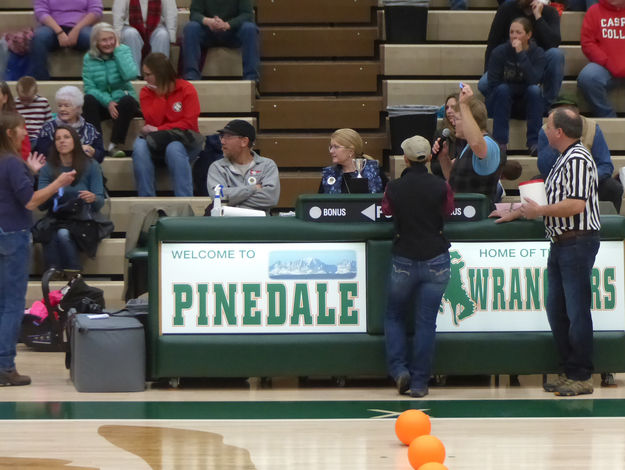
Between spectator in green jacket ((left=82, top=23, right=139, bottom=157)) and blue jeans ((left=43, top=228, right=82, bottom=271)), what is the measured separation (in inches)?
61.3

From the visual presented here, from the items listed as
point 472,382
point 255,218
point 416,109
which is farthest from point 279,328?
point 416,109

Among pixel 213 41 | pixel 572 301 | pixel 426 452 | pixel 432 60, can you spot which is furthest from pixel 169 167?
pixel 426 452

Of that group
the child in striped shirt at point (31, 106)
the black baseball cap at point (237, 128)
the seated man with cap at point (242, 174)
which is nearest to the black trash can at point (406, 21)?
the child in striped shirt at point (31, 106)

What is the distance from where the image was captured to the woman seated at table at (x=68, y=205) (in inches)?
384

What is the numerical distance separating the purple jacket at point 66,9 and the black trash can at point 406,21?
299 centimetres

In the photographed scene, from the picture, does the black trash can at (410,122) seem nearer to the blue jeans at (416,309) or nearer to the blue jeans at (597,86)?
the blue jeans at (597,86)

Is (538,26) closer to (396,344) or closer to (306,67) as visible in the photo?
(306,67)

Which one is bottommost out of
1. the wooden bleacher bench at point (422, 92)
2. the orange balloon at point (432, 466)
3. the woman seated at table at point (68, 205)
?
the orange balloon at point (432, 466)

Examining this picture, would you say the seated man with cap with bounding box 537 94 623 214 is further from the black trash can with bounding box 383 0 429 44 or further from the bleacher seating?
the black trash can with bounding box 383 0 429 44

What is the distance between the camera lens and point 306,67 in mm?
12344

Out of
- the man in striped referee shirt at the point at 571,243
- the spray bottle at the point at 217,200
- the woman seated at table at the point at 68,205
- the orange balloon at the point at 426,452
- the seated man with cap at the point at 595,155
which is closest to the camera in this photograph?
the orange balloon at the point at 426,452

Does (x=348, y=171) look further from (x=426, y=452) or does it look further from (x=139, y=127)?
(x=139, y=127)

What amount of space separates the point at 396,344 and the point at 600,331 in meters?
1.39

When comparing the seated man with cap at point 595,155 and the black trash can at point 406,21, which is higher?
the black trash can at point 406,21
